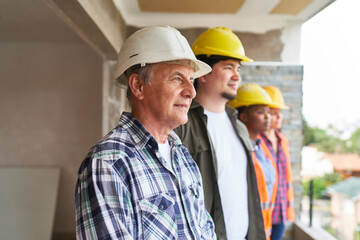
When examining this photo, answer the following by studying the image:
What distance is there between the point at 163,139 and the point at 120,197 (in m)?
0.40

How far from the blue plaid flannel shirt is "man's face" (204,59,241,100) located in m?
0.98

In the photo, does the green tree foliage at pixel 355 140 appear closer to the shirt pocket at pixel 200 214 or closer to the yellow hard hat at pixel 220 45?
the yellow hard hat at pixel 220 45

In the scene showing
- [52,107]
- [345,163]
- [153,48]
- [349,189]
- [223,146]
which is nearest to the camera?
[153,48]

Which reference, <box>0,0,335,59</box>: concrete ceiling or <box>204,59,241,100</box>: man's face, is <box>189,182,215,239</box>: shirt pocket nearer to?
<box>204,59,241,100</box>: man's face

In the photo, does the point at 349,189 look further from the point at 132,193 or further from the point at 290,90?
the point at 132,193

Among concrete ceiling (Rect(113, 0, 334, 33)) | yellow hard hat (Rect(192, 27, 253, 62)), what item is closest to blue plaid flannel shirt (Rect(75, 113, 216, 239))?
yellow hard hat (Rect(192, 27, 253, 62))

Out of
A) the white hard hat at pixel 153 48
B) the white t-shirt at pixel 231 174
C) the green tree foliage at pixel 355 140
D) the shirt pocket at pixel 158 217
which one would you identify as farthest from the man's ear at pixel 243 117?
the green tree foliage at pixel 355 140

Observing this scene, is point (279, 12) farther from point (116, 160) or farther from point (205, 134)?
point (116, 160)

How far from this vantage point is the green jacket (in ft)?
6.52

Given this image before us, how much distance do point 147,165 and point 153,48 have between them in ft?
1.44

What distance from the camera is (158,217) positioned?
1102 mm

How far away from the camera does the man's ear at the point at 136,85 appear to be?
1328mm

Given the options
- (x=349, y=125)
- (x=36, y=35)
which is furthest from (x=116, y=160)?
(x=349, y=125)

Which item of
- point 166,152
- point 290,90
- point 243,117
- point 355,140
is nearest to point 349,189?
point 355,140
